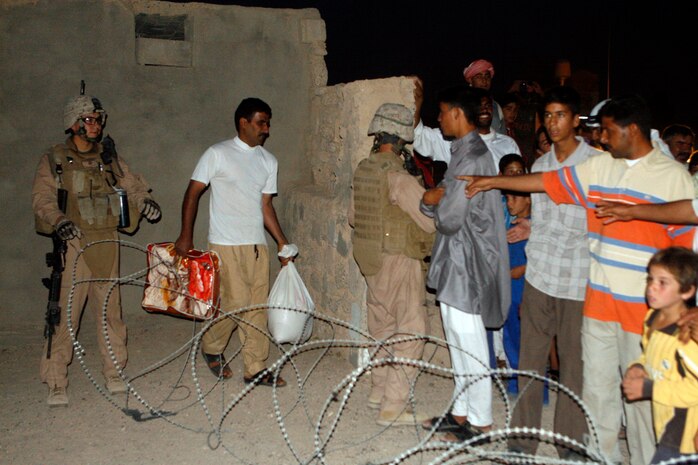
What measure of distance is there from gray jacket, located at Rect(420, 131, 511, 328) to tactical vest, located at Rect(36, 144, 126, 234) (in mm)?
2374

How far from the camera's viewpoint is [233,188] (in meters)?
5.10

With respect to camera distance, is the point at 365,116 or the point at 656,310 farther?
the point at 365,116

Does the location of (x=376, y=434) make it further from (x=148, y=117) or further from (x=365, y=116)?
(x=148, y=117)

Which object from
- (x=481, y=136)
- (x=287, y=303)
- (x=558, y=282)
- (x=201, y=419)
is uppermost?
(x=481, y=136)

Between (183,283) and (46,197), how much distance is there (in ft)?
3.56

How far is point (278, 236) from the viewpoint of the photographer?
537 centimetres

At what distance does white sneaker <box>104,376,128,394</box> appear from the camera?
15.8 feet

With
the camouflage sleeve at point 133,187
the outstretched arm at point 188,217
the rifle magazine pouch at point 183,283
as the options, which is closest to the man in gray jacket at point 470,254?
the rifle magazine pouch at point 183,283

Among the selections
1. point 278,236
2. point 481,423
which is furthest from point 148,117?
point 481,423

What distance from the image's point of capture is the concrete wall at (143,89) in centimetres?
602

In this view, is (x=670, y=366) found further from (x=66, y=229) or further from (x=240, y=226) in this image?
(x=66, y=229)

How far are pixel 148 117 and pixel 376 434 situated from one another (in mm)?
3746

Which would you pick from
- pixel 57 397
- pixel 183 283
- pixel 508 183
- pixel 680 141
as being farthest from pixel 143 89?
pixel 680 141

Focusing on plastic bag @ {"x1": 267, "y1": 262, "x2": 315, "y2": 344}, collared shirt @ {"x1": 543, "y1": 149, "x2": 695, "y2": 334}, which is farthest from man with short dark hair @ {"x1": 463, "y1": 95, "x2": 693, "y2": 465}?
plastic bag @ {"x1": 267, "y1": 262, "x2": 315, "y2": 344}
